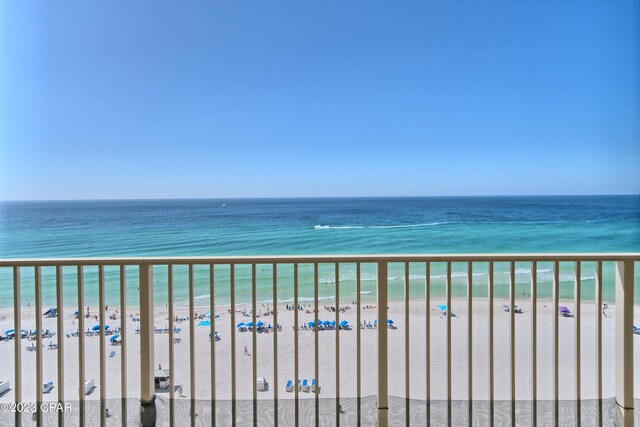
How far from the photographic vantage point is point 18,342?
1.58 meters

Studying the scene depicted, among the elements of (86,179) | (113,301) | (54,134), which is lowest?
(113,301)

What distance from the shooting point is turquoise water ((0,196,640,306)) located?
43.4ft

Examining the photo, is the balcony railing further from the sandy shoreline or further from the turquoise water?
the turquoise water

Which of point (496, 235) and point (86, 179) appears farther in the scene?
point (86, 179)

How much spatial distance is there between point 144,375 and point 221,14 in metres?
6.93

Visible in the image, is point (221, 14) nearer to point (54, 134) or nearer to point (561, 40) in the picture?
point (561, 40)

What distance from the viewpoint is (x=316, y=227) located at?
15.9 metres

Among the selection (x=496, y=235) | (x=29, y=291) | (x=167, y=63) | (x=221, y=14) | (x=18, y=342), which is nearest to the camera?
(x=18, y=342)

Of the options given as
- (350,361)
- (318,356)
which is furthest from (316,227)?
(318,356)

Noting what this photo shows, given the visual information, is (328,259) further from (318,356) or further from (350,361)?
(350,361)

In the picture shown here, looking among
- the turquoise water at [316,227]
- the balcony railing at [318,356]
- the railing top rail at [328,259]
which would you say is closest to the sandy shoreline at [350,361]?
the balcony railing at [318,356]

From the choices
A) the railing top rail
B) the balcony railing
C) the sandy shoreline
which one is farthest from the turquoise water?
the railing top rail

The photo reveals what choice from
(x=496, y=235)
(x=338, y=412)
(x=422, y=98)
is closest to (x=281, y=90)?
(x=422, y=98)

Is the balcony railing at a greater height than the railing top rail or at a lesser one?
lesser
